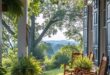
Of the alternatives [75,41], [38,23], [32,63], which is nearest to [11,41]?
[38,23]

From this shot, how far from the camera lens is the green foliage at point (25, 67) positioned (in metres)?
6.13

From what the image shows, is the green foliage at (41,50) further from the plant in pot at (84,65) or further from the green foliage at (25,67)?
the green foliage at (25,67)

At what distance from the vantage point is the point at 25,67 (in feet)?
20.2

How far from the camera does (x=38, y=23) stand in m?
18.1

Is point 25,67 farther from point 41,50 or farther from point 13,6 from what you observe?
point 41,50

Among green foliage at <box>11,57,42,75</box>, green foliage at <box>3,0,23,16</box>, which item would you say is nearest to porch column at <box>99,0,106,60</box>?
green foliage at <box>11,57,42,75</box>

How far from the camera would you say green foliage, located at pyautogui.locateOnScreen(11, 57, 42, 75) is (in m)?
6.13

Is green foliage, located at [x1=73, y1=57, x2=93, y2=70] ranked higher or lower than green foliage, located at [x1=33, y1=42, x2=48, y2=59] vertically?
higher

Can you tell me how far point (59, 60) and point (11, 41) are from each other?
2.89 metres

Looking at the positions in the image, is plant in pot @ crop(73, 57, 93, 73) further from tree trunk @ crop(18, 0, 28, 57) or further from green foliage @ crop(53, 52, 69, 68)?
green foliage @ crop(53, 52, 69, 68)

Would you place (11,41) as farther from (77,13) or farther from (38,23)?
(77,13)

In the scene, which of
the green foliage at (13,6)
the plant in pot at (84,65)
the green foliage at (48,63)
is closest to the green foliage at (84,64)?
the plant in pot at (84,65)

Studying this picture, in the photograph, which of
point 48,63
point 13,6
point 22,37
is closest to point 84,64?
point 22,37

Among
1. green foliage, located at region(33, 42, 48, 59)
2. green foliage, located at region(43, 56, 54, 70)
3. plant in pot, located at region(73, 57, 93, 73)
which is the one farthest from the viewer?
green foliage, located at region(33, 42, 48, 59)
